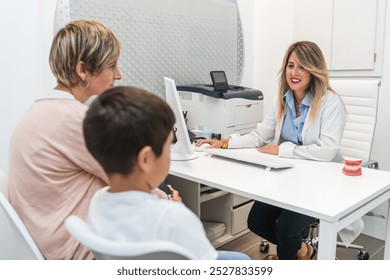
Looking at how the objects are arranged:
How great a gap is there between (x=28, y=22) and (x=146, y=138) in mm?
1469

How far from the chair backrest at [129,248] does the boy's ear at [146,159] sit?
0.17 meters

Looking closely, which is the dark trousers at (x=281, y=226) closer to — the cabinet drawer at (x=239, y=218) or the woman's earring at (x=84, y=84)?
the cabinet drawer at (x=239, y=218)

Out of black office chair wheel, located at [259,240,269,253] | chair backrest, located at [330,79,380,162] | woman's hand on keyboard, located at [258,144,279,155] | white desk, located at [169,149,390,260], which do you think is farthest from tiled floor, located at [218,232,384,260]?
white desk, located at [169,149,390,260]

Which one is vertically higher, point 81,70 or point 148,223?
point 81,70

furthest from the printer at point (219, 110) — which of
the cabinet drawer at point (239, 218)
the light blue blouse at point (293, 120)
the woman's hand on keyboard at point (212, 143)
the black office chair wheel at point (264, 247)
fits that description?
the black office chair wheel at point (264, 247)

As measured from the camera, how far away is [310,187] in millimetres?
1351

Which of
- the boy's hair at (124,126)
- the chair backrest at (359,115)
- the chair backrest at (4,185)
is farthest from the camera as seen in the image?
the chair backrest at (359,115)

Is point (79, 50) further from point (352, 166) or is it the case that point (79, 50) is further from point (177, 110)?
point (352, 166)

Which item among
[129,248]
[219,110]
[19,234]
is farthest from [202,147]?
[129,248]

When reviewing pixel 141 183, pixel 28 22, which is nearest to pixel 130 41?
pixel 28 22

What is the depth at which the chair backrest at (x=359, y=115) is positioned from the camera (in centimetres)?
212

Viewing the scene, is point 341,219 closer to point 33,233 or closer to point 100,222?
point 100,222

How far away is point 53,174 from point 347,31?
2428 millimetres
